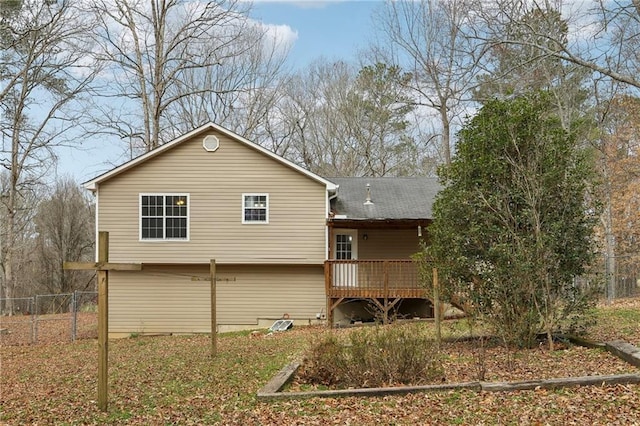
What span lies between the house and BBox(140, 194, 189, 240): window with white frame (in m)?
0.03

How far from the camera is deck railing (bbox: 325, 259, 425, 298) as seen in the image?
16469 mm

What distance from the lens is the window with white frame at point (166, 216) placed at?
691 inches

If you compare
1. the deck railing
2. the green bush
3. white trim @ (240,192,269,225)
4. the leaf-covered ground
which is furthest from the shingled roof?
the green bush

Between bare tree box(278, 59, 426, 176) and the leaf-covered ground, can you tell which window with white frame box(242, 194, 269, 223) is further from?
→ bare tree box(278, 59, 426, 176)

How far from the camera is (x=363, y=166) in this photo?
3225 centimetres

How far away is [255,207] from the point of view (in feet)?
57.8

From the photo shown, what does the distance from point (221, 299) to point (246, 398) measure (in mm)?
10797

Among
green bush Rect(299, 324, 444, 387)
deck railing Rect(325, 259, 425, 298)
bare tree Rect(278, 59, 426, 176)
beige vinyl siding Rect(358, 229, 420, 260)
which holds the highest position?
bare tree Rect(278, 59, 426, 176)

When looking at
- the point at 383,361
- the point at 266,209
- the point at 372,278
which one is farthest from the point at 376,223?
the point at 383,361

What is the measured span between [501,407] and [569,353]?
11.7 ft

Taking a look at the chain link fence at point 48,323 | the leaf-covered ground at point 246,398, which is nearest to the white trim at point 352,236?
the leaf-covered ground at point 246,398

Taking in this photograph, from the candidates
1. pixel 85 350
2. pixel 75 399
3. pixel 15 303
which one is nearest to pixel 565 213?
pixel 75 399

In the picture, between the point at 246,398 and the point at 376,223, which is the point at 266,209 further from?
the point at 246,398

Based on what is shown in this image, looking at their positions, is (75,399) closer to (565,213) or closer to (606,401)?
(606,401)
